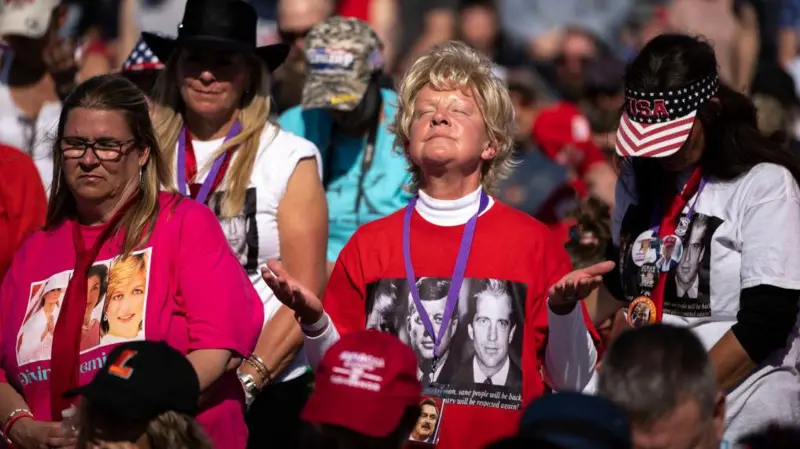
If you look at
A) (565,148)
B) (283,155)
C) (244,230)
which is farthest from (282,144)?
(565,148)

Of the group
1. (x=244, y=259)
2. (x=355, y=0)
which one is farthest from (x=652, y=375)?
(x=355, y=0)

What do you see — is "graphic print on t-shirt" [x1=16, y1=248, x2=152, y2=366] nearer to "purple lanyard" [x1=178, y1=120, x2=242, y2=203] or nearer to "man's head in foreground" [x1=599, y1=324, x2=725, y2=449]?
"purple lanyard" [x1=178, y1=120, x2=242, y2=203]

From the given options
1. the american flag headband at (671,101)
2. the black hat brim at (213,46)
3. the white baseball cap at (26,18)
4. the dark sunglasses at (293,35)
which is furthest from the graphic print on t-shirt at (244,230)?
the dark sunglasses at (293,35)

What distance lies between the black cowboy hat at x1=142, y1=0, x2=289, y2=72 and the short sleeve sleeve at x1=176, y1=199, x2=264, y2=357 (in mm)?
1254

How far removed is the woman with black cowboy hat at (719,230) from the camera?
534 cm

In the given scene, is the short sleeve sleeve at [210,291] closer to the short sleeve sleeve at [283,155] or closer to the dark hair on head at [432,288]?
the dark hair on head at [432,288]

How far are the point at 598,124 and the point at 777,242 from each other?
5.18 metres

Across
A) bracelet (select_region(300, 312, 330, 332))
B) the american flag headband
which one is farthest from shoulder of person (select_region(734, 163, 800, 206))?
bracelet (select_region(300, 312, 330, 332))

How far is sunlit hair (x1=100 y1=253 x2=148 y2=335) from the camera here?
5.07 m

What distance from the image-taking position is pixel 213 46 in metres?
6.25

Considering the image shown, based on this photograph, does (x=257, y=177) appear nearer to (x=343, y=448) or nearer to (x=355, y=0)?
(x=343, y=448)

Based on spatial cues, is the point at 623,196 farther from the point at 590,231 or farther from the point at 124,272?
the point at 124,272

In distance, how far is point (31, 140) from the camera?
773 cm

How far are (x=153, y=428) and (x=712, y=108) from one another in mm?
2391
